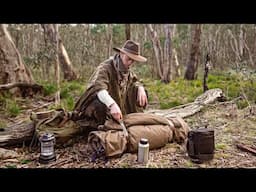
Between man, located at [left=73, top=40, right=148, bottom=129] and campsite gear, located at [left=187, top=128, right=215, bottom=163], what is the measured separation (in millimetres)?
506

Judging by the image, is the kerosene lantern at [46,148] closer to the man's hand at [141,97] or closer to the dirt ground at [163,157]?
the dirt ground at [163,157]

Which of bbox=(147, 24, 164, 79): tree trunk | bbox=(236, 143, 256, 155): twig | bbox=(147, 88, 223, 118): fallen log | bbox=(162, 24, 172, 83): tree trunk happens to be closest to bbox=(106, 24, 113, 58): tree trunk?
bbox=(147, 24, 164, 79): tree trunk

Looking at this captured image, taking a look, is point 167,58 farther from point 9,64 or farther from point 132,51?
point 132,51

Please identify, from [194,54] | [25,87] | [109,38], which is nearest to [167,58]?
[194,54]

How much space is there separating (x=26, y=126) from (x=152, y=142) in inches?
37.6

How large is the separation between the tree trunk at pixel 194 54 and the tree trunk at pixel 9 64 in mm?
2970

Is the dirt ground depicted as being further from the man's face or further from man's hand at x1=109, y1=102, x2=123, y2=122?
the man's face

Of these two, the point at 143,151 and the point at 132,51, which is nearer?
the point at 143,151

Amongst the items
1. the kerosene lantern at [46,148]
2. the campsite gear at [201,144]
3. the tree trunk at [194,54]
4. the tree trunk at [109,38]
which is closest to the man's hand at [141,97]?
the campsite gear at [201,144]

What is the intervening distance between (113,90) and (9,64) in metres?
2.33

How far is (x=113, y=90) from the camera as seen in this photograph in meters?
2.15
